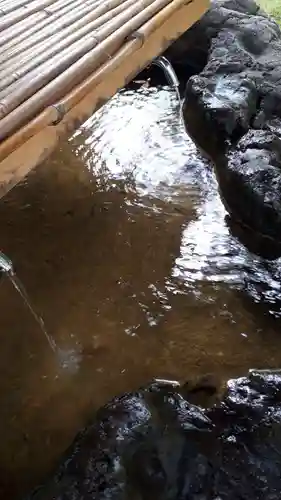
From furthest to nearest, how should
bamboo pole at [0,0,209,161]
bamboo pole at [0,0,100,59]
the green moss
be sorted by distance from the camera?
the green moss, bamboo pole at [0,0,100,59], bamboo pole at [0,0,209,161]

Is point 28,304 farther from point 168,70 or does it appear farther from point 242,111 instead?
point 168,70

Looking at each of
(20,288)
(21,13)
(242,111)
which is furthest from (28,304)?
(242,111)

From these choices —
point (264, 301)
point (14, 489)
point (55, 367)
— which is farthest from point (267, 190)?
point (14, 489)

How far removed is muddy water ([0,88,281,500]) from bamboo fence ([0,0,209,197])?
2.70 feet

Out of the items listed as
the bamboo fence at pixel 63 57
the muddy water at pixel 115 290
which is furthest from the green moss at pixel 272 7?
the bamboo fence at pixel 63 57

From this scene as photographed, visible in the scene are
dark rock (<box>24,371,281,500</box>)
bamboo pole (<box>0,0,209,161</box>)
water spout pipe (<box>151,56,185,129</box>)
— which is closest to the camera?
dark rock (<box>24,371,281,500</box>)

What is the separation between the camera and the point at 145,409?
197 cm

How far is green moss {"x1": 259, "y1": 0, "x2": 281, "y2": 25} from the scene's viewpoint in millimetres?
4848

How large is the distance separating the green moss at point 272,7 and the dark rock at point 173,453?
3.66 meters

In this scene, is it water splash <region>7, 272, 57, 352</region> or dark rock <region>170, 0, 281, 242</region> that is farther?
dark rock <region>170, 0, 281, 242</region>

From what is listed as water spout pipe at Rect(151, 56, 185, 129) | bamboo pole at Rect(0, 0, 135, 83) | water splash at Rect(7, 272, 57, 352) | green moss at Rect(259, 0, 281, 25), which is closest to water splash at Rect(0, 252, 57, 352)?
water splash at Rect(7, 272, 57, 352)

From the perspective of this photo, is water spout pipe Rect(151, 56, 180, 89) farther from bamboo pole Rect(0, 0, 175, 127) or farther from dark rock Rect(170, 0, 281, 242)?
bamboo pole Rect(0, 0, 175, 127)

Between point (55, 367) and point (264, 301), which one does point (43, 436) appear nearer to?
point (55, 367)

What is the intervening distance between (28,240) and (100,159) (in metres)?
0.80
